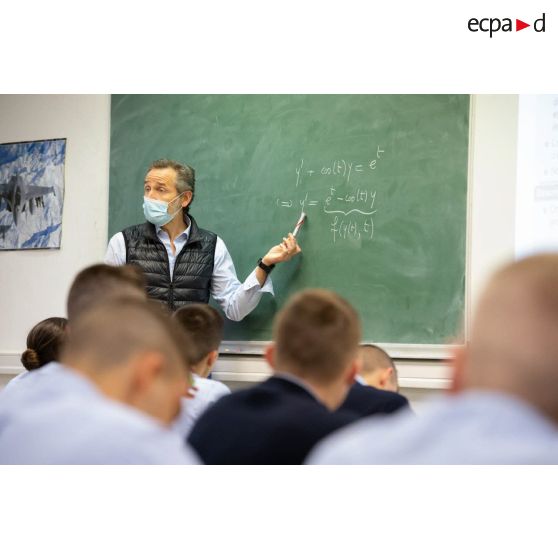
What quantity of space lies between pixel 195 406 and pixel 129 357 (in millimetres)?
968

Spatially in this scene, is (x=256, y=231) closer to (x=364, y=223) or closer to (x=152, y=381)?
(x=364, y=223)

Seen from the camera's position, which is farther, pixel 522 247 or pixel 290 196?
pixel 290 196

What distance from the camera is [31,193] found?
525cm

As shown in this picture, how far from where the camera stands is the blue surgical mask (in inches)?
177

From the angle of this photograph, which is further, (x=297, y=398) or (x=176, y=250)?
(x=176, y=250)

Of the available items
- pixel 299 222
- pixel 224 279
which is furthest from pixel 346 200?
pixel 224 279

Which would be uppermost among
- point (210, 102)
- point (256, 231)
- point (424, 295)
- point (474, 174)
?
point (210, 102)

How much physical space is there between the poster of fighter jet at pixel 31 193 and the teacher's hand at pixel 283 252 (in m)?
1.55

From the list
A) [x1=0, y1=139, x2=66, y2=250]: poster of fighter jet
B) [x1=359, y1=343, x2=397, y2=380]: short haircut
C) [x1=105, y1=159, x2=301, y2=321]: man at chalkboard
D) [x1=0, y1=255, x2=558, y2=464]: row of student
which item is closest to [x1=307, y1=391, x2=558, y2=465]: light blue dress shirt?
[x1=0, y1=255, x2=558, y2=464]: row of student

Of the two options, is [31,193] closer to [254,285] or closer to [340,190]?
[254,285]

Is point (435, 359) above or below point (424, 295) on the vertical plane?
below

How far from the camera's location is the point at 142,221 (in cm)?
488

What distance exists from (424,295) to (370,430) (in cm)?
315
